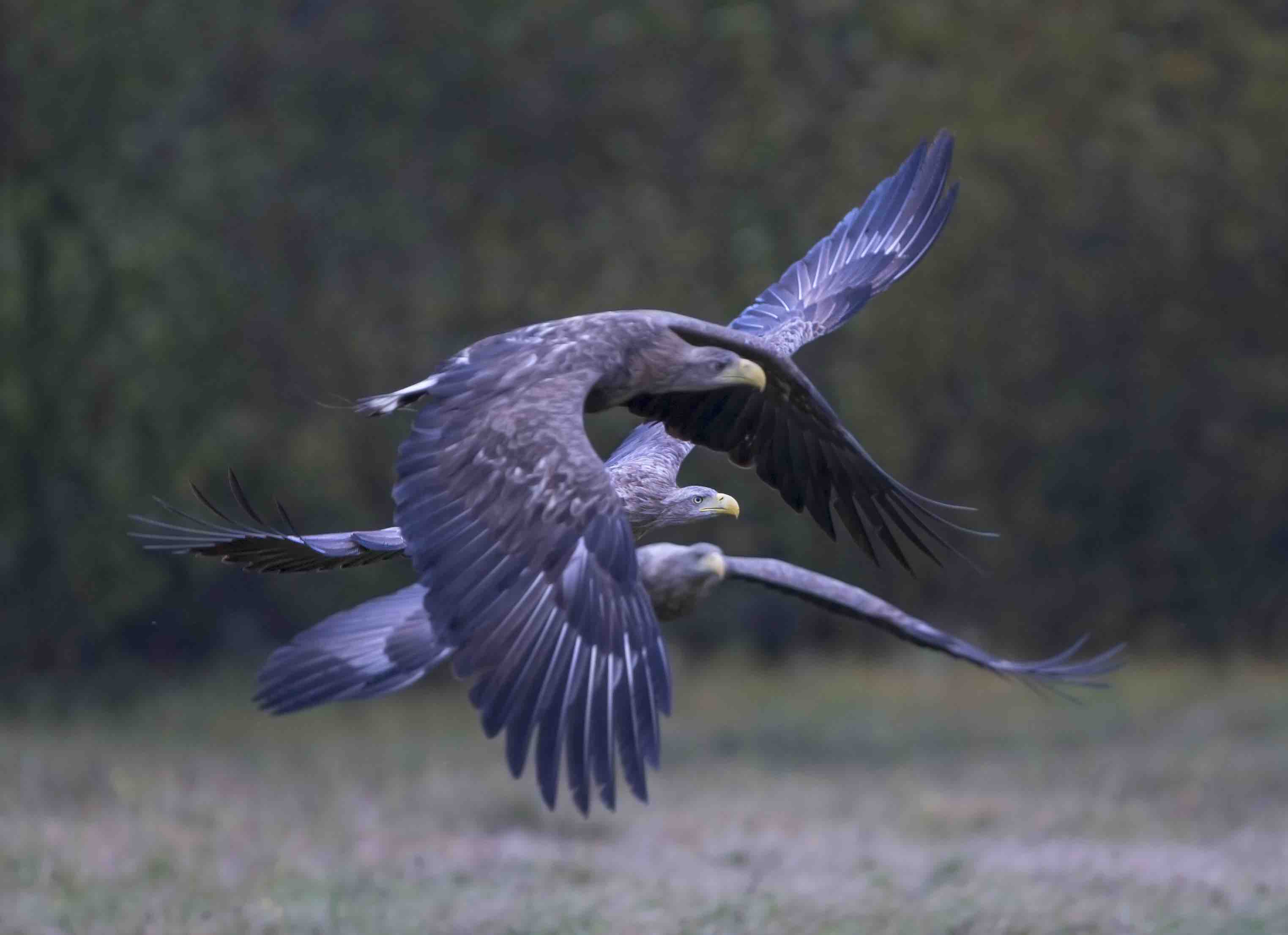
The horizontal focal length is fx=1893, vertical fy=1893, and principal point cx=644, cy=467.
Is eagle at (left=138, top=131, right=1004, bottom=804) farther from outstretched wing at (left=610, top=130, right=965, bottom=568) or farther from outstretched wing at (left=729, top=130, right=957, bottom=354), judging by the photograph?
outstretched wing at (left=729, top=130, right=957, bottom=354)

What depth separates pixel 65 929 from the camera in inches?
240

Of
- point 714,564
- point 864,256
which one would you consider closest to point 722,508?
point 714,564

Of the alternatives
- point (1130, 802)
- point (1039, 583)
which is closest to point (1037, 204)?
point (1039, 583)

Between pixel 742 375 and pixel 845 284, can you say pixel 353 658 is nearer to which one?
pixel 742 375

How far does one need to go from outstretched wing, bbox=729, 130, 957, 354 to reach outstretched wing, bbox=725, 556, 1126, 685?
67.8 inches

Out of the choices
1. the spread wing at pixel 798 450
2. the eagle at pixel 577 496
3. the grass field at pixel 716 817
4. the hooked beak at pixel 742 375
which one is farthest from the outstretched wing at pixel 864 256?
the grass field at pixel 716 817

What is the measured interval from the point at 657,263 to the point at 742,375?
9703mm

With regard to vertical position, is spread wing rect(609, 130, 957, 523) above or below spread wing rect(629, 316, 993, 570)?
above

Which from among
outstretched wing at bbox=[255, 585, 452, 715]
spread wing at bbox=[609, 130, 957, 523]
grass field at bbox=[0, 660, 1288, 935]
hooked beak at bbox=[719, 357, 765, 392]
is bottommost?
grass field at bbox=[0, 660, 1288, 935]

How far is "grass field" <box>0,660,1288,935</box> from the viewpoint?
6.29 metres

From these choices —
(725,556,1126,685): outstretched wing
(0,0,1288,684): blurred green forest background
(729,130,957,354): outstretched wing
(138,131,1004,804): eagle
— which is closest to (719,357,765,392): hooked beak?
(138,131,1004,804): eagle

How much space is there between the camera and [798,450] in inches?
266

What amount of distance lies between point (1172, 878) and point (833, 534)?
1.84 m

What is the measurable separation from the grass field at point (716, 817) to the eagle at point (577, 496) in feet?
4.30
